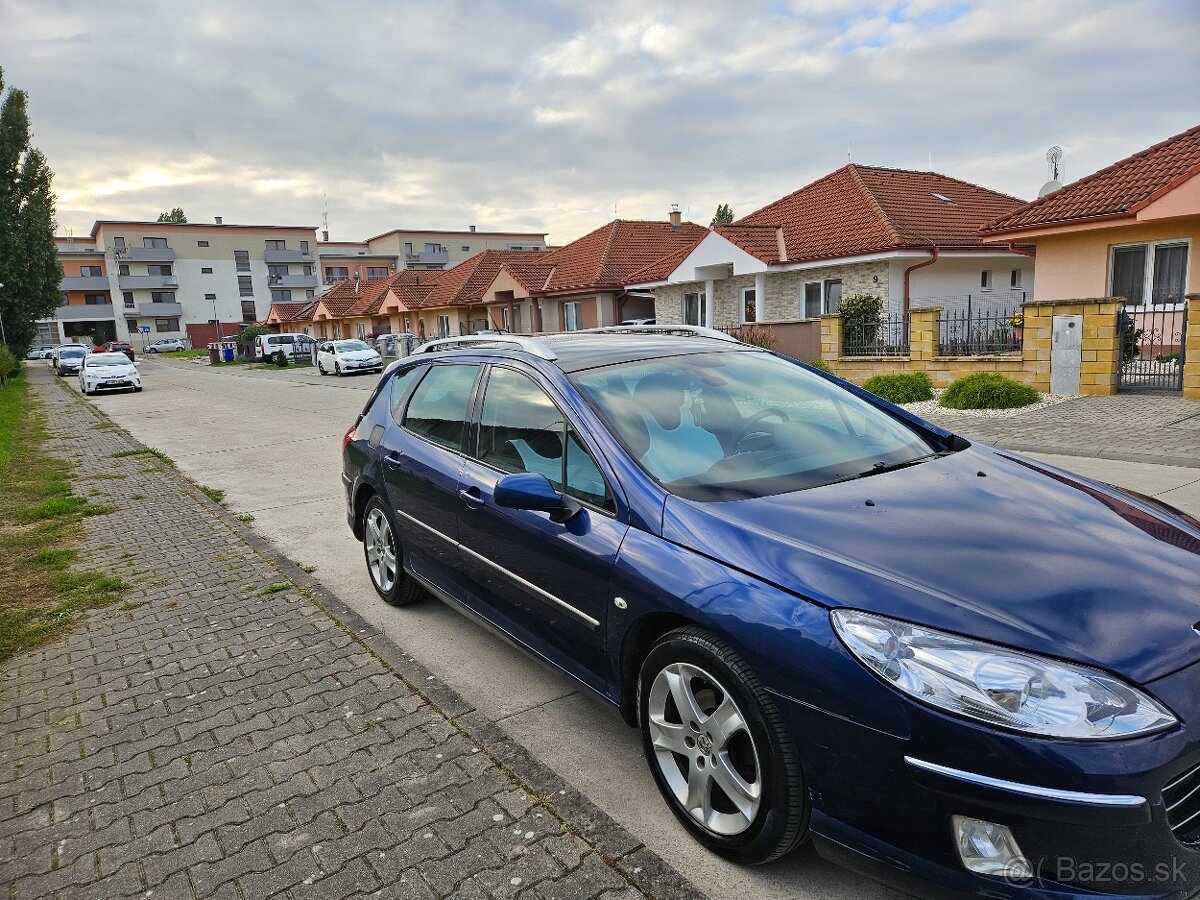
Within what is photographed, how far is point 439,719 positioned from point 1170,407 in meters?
11.7

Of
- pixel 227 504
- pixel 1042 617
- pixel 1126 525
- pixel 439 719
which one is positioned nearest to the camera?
pixel 1042 617

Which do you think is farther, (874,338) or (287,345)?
(287,345)

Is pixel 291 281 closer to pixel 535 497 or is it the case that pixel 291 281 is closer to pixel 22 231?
pixel 22 231

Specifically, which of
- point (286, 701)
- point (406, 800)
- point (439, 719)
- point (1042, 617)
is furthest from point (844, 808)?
point (286, 701)

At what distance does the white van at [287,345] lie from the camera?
158 ft

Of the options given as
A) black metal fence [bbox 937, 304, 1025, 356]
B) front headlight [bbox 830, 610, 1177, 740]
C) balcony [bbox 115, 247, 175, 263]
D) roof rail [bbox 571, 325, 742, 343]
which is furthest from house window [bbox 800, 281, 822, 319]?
balcony [bbox 115, 247, 175, 263]

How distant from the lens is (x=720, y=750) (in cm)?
240

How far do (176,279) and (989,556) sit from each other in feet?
336

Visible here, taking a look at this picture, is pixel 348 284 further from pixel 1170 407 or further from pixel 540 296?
pixel 1170 407

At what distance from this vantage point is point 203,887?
2.49 m

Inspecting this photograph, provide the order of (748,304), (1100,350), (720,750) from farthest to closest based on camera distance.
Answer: (748,304) < (1100,350) < (720,750)

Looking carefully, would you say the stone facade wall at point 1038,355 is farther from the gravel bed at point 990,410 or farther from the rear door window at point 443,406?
the rear door window at point 443,406

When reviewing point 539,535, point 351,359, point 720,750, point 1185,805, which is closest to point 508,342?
point 539,535

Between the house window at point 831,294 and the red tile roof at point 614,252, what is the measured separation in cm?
942
